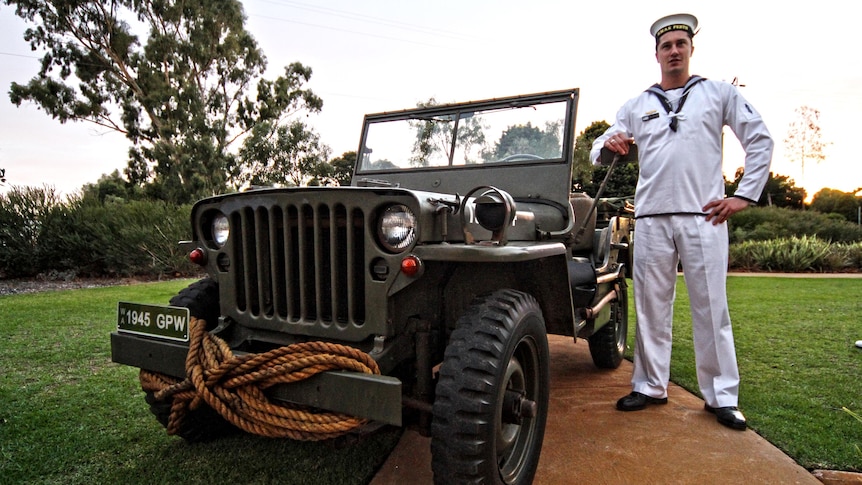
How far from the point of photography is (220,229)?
102 inches

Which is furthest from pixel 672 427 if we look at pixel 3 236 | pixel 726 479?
pixel 3 236

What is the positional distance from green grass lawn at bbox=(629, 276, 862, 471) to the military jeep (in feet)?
4.81

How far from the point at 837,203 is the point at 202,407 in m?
37.5

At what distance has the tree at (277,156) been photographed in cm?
2498

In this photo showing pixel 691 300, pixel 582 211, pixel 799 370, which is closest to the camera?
pixel 691 300

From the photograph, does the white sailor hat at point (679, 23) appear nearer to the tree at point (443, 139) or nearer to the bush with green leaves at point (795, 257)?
the tree at point (443, 139)

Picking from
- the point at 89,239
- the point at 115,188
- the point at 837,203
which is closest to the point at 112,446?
the point at 89,239

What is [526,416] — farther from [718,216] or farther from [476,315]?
[718,216]

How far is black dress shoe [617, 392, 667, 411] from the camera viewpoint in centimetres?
339

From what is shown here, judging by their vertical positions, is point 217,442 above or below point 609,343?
below

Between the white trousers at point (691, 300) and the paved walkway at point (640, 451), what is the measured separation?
21cm

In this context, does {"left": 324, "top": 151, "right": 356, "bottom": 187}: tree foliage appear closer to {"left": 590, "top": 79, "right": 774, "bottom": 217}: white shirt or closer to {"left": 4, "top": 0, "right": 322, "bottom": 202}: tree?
{"left": 4, "top": 0, "right": 322, "bottom": 202}: tree

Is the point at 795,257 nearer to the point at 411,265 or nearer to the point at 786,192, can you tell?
the point at 411,265

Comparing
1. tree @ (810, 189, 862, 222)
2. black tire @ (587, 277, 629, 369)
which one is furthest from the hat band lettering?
tree @ (810, 189, 862, 222)
